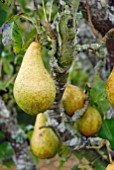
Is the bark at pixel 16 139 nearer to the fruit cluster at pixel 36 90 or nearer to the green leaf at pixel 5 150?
the green leaf at pixel 5 150

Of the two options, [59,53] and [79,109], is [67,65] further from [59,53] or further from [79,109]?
[79,109]

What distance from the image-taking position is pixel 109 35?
940 millimetres

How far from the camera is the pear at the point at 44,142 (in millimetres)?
1379

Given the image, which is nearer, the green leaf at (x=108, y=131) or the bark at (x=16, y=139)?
the green leaf at (x=108, y=131)

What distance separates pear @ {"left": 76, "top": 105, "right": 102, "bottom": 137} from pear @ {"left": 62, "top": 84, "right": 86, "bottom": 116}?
4cm

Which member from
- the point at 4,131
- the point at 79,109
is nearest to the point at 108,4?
the point at 79,109

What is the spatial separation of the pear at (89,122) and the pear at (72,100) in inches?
1.7

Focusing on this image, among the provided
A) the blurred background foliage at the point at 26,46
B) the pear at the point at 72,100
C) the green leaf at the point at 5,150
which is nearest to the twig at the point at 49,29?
the blurred background foliage at the point at 26,46

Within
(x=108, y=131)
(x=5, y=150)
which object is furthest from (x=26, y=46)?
(x=5, y=150)

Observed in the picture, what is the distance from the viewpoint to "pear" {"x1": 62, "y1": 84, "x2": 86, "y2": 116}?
1213 mm

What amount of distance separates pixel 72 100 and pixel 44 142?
10.1 inches

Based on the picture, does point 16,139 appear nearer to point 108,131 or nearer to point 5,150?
point 5,150

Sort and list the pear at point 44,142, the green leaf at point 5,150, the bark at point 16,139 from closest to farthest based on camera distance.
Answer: the pear at point 44,142 → the bark at point 16,139 → the green leaf at point 5,150

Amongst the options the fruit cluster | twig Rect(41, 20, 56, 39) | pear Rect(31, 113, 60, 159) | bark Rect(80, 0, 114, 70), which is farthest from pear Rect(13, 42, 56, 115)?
pear Rect(31, 113, 60, 159)
